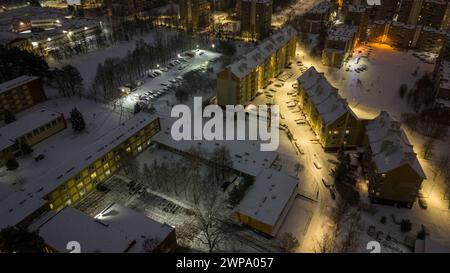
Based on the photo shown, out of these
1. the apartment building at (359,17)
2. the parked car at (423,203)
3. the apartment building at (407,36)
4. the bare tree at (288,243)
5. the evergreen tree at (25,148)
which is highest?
the apartment building at (359,17)

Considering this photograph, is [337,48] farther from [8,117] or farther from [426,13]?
[8,117]

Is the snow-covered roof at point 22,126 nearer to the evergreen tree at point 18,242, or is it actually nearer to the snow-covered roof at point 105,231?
the snow-covered roof at point 105,231

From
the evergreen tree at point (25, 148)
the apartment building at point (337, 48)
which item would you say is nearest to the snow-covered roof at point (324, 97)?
the apartment building at point (337, 48)

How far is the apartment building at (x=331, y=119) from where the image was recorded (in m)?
49.3

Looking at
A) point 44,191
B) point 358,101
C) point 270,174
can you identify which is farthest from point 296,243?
point 358,101

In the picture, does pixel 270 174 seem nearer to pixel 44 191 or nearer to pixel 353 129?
pixel 353 129

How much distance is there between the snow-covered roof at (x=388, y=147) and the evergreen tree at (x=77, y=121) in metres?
46.0

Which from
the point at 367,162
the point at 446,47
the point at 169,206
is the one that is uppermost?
the point at 446,47

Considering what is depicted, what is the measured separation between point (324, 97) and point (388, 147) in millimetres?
14804

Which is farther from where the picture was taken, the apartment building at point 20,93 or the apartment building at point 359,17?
the apartment building at point 359,17

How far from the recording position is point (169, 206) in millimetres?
42594

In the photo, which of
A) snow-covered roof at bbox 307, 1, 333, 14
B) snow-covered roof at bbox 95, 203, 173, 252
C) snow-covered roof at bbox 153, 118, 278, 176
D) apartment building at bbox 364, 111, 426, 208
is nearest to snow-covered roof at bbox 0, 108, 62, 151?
snow-covered roof at bbox 153, 118, 278, 176

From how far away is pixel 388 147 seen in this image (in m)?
43.0

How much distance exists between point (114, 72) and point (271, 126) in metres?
38.2
